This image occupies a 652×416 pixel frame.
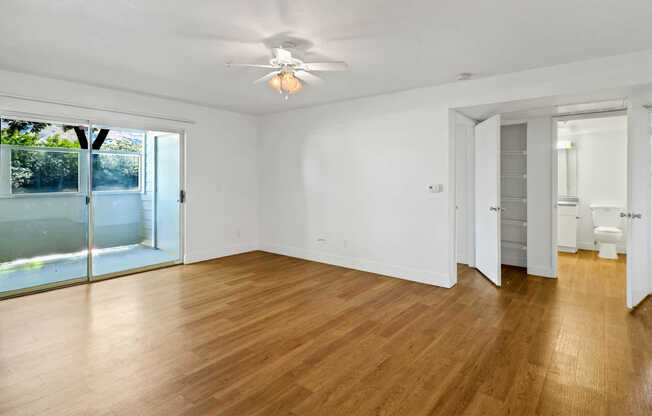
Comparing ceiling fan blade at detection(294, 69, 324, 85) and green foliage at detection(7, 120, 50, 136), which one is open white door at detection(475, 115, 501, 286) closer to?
ceiling fan blade at detection(294, 69, 324, 85)

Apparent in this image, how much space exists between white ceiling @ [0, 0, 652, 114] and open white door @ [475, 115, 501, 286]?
3.33 feet

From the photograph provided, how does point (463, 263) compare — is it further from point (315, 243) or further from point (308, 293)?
point (308, 293)

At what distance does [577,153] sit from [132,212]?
→ 832cm

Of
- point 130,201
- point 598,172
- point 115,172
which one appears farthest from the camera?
point 598,172

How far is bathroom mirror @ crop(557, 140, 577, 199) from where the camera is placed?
268 inches

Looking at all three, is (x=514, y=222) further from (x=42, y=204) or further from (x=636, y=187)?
(x=42, y=204)

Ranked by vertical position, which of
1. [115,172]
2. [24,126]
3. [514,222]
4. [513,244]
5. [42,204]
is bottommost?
[513,244]

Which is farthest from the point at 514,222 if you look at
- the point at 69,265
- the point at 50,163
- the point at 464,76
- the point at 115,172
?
the point at 50,163

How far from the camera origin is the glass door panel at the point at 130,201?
469 centimetres

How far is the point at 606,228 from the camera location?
19.7 ft

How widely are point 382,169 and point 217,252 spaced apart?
330 centimetres

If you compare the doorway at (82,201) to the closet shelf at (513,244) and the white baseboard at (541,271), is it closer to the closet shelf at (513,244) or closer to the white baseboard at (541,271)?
the closet shelf at (513,244)

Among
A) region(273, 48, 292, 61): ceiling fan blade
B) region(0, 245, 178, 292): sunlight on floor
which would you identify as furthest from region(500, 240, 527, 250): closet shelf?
region(0, 245, 178, 292): sunlight on floor

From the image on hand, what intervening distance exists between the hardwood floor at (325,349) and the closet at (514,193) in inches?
38.8
